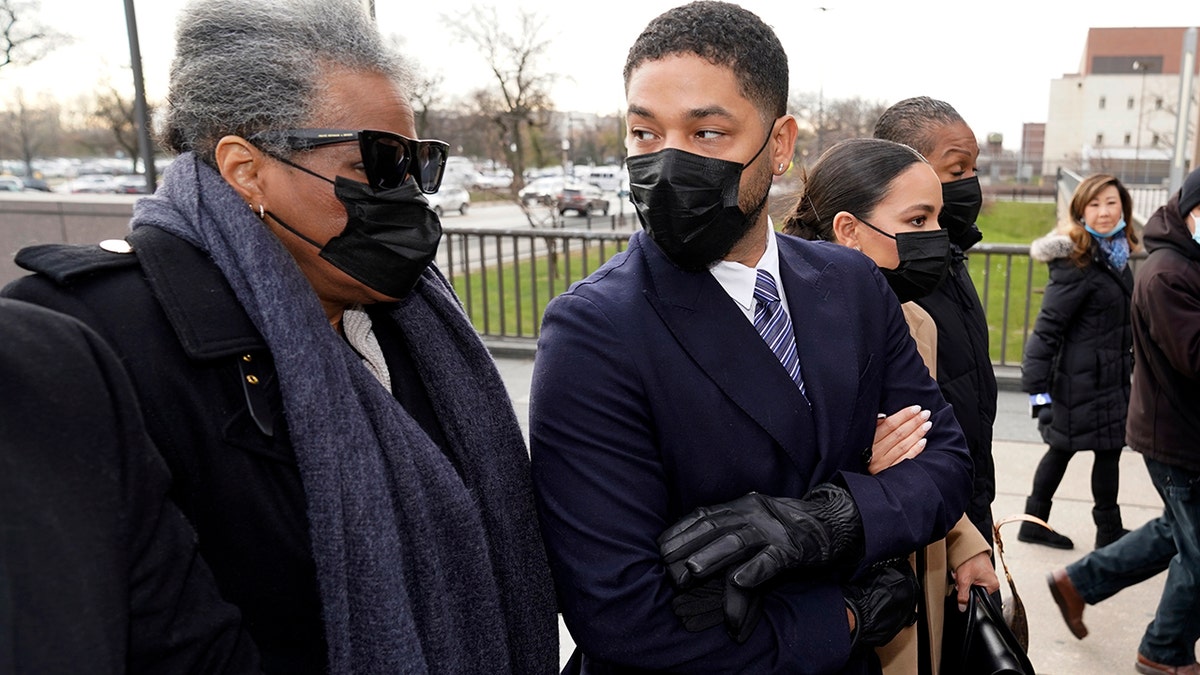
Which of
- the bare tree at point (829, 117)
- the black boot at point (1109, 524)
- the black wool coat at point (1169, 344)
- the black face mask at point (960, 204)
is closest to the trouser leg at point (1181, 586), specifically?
the black wool coat at point (1169, 344)

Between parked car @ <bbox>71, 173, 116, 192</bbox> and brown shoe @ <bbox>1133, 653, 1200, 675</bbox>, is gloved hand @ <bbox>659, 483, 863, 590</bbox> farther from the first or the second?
parked car @ <bbox>71, 173, 116, 192</bbox>

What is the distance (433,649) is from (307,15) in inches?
46.1

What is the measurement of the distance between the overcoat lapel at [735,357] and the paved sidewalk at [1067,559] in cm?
252

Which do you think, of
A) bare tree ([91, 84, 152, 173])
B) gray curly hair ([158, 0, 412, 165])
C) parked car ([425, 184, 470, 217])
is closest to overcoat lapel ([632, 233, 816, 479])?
gray curly hair ([158, 0, 412, 165])

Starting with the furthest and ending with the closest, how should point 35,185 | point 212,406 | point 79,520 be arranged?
point 35,185 < point 212,406 < point 79,520

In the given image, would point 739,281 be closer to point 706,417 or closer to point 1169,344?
point 706,417

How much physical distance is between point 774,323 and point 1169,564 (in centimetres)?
287

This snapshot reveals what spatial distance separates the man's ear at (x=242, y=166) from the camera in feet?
5.07

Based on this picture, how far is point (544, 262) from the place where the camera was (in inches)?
661

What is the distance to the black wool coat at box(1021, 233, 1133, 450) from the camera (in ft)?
15.4

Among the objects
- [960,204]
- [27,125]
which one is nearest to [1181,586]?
[960,204]

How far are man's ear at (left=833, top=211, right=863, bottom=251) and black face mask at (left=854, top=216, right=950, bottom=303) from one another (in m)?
0.03

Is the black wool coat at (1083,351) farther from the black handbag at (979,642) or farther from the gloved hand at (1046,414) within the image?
the black handbag at (979,642)

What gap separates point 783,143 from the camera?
77.0 inches
